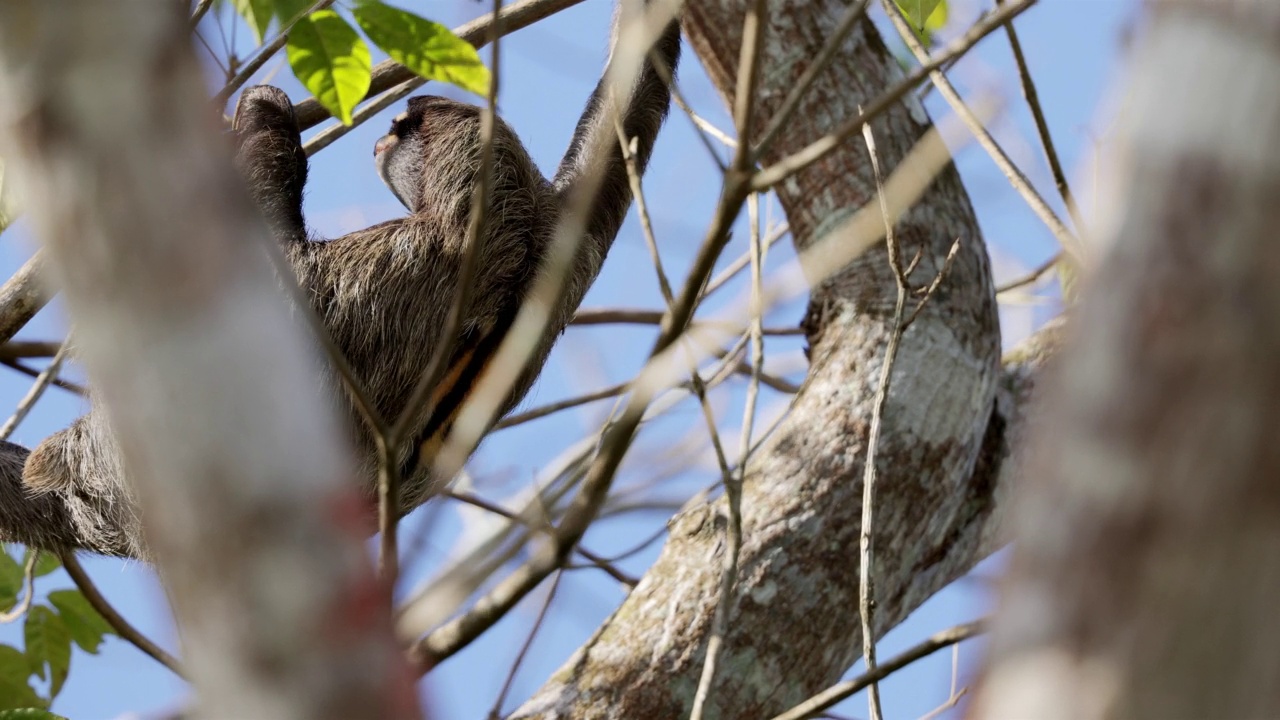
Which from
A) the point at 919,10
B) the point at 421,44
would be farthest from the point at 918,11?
the point at 421,44

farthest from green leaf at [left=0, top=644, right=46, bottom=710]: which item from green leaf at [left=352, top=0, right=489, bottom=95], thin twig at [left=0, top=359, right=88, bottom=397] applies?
green leaf at [left=352, top=0, right=489, bottom=95]

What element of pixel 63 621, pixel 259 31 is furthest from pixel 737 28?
pixel 63 621

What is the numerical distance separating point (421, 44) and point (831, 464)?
2099mm

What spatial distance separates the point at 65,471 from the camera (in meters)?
4.80

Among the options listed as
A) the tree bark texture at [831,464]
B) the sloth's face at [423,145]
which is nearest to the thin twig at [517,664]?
the tree bark texture at [831,464]

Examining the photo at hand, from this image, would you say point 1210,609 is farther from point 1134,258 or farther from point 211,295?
point 211,295

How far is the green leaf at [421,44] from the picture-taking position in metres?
2.90

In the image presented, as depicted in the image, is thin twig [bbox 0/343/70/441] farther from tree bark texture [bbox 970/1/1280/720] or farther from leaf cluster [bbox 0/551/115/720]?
tree bark texture [bbox 970/1/1280/720]

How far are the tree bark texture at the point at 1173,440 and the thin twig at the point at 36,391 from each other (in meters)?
3.61

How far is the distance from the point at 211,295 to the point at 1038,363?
4.41 m

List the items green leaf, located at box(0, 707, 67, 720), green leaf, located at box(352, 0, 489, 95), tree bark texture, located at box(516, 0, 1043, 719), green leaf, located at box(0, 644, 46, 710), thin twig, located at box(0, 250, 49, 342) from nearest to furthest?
green leaf, located at box(352, 0, 489, 95)
green leaf, located at box(0, 707, 67, 720)
tree bark texture, located at box(516, 0, 1043, 719)
thin twig, located at box(0, 250, 49, 342)
green leaf, located at box(0, 644, 46, 710)

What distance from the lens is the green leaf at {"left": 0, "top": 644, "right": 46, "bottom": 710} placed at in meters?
5.04

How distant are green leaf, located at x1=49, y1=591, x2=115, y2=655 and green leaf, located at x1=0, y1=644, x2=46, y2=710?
0.70 feet

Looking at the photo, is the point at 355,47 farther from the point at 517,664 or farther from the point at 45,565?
the point at 45,565
